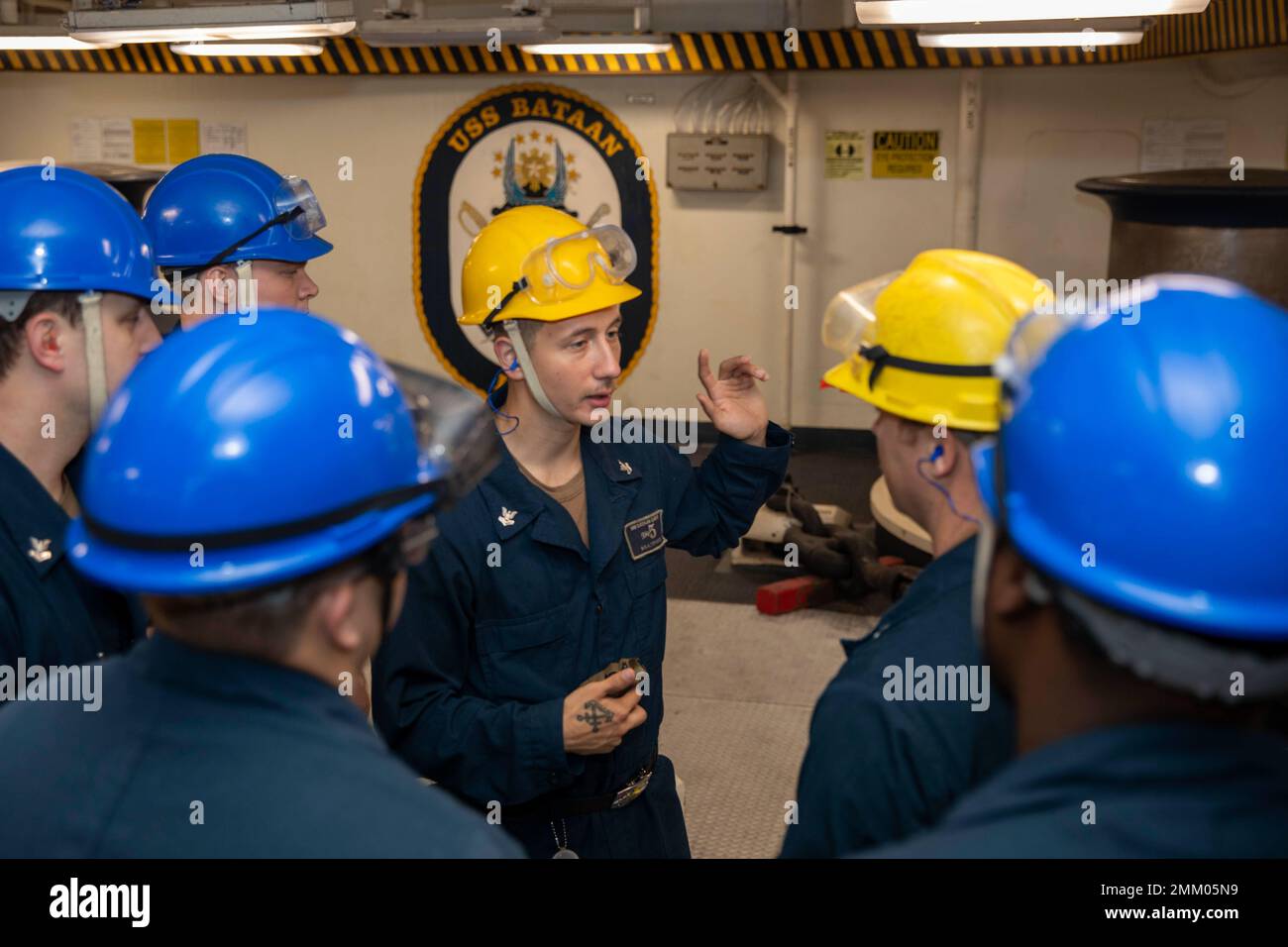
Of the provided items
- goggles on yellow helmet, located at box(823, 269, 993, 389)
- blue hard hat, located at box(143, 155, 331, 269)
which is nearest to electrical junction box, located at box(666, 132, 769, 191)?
blue hard hat, located at box(143, 155, 331, 269)

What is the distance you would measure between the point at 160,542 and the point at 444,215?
8475 mm

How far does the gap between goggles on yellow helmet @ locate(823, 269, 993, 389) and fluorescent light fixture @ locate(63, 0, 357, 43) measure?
371 centimetres

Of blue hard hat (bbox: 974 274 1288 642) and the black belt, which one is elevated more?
blue hard hat (bbox: 974 274 1288 642)

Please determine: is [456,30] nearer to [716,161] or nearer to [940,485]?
[716,161]

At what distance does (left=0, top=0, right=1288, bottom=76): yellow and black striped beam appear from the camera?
6.32m

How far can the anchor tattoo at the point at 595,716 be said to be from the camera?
7.37ft

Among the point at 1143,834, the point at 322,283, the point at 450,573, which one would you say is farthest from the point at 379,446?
the point at 322,283

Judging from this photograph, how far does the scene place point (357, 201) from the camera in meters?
9.59

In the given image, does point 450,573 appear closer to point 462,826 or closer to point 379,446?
point 379,446

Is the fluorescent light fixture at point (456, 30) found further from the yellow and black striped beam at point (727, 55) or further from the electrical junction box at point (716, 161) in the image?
the electrical junction box at point (716, 161)

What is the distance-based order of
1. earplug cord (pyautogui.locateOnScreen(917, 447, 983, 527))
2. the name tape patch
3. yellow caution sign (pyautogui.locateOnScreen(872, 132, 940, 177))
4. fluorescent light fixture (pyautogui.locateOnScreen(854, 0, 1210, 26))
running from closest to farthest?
earplug cord (pyautogui.locateOnScreen(917, 447, 983, 527))
the name tape patch
fluorescent light fixture (pyautogui.locateOnScreen(854, 0, 1210, 26))
yellow caution sign (pyautogui.locateOnScreen(872, 132, 940, 177))

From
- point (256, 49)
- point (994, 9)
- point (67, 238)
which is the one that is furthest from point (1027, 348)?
point (256, 49)

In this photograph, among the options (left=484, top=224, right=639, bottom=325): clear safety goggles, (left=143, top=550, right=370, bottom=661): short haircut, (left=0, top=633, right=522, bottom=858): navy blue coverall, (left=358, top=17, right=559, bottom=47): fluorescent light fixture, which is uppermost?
(left=358, top=17, right=559, bottom=47): fluorescent light fixture

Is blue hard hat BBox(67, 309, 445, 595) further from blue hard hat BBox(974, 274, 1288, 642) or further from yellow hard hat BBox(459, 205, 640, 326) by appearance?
yellow hard hat BBox(459, 205, 640, 326)
